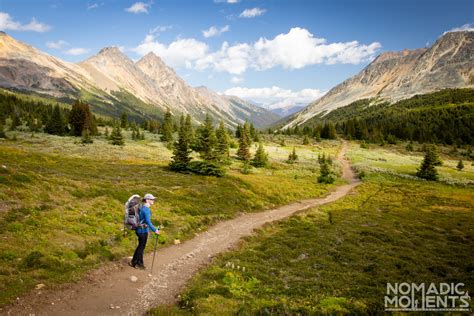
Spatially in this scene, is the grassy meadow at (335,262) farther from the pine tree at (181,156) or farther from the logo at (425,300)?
the pine tree at (181,156)

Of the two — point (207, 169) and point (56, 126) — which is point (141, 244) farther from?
point (56, 126)

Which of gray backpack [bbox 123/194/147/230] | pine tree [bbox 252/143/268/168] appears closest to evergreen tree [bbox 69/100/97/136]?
pine tree [bbox 252/143/268/168]

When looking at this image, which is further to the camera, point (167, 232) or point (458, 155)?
point (458, 155)

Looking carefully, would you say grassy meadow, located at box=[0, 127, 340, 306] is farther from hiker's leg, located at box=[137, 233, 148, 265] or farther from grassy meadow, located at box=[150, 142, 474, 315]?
grassy meadow, located at box=[150, 142, 474, 315]

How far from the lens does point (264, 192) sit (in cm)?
3916

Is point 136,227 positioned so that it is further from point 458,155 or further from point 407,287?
point 458,155

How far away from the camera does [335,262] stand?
17.5 m

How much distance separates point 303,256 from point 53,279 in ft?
46.3

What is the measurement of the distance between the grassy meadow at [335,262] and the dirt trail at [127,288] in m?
0.97

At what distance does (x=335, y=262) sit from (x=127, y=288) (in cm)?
1243

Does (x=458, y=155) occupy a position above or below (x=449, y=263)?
above

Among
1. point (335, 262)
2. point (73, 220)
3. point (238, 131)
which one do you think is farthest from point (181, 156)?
point (238, 131)

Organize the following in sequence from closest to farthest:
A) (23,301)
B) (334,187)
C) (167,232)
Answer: (23,301)
(167,232)
(334,187)

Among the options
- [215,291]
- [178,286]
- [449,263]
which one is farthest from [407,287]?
[178,286]
